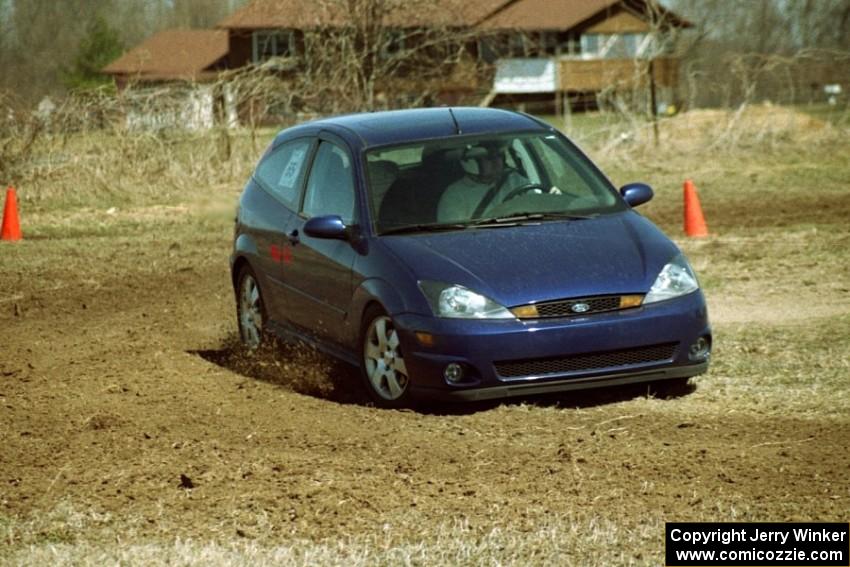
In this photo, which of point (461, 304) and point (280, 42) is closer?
point (461, 304)

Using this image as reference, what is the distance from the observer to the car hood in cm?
847

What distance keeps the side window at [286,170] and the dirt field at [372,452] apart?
1095 millimetres

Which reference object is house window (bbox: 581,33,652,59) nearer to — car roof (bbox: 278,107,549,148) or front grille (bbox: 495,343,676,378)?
car roof (bbox: 278,107,549,148)

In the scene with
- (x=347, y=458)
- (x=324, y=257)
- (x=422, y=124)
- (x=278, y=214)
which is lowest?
(x=347, y=458)

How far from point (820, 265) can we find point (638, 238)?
18.7 feet

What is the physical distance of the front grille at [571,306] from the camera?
8.39 metres

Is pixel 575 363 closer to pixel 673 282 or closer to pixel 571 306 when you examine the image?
pixel 571 306

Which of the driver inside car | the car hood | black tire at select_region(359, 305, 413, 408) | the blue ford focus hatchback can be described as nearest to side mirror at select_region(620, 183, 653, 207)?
the blue ford focus hatchback

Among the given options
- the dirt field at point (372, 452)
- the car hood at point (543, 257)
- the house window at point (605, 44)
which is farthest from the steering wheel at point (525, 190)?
the house window at point (605, 44)

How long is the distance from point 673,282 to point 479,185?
1.47m

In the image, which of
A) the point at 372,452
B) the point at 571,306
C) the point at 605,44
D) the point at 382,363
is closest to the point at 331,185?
the point at 382,363

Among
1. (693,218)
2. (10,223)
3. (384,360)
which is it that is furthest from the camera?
(10,223)

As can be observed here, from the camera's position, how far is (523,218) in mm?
9352

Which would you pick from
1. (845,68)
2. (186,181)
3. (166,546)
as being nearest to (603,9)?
(845,68)
